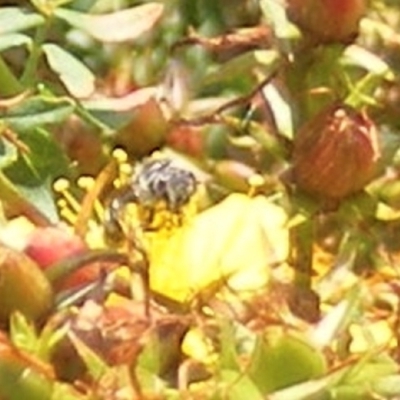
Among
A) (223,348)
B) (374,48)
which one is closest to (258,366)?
(223,348)

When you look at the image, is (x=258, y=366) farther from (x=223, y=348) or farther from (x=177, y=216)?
(x=177, y=216)

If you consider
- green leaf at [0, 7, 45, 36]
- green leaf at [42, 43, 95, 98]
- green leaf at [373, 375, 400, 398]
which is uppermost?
green leaf at [0, 7, 45, 36]

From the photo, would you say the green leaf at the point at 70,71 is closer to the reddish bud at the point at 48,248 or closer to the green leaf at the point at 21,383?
the reddish bud at the point at 48,248

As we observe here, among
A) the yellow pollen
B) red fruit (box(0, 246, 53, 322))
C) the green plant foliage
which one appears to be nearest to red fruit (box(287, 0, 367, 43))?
the green plant foliage

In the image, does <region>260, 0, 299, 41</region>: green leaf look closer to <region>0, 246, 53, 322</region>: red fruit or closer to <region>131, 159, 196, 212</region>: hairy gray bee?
<region>131, 159, 196, 212</region>: hairy gray bee

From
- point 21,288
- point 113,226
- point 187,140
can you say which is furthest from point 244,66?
point 21,288
